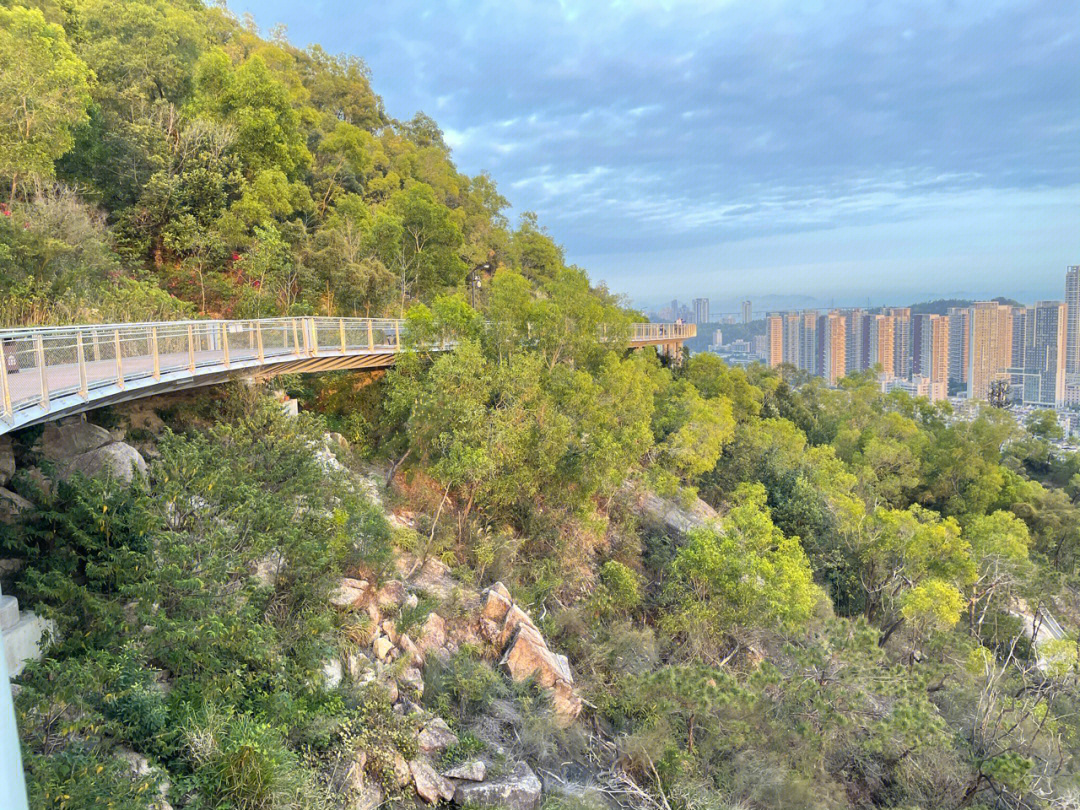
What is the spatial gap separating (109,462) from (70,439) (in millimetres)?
1319

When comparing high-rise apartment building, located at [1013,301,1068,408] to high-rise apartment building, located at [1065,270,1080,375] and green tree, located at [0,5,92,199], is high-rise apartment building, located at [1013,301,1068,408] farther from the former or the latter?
green tree, located at [0,5,92,199]

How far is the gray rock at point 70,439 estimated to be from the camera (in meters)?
8.48

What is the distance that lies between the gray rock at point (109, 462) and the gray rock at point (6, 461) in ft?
1.87

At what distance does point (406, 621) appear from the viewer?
9797 millimetres

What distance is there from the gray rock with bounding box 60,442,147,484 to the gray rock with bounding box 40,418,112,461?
173 mm

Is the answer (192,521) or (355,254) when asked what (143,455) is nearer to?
(192,521)

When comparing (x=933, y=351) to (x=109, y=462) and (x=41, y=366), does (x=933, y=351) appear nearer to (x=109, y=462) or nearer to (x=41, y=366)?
(x=109, y=462)

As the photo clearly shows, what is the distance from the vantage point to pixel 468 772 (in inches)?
310

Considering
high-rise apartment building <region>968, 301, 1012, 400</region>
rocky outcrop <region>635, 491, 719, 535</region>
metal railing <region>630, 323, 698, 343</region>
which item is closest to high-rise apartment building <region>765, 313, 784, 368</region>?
high-rise apartment building <region>968, 301, 1012, 400</region>

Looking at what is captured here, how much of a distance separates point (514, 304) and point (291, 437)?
760cm

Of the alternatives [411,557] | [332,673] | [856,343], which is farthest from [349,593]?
[856,343]

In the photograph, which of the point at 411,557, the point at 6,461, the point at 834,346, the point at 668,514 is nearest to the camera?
the point at 6,461

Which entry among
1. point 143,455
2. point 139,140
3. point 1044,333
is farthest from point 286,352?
point 1044,333

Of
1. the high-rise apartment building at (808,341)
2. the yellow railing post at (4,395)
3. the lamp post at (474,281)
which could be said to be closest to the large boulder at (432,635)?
the yellow railing post at (4,395)
